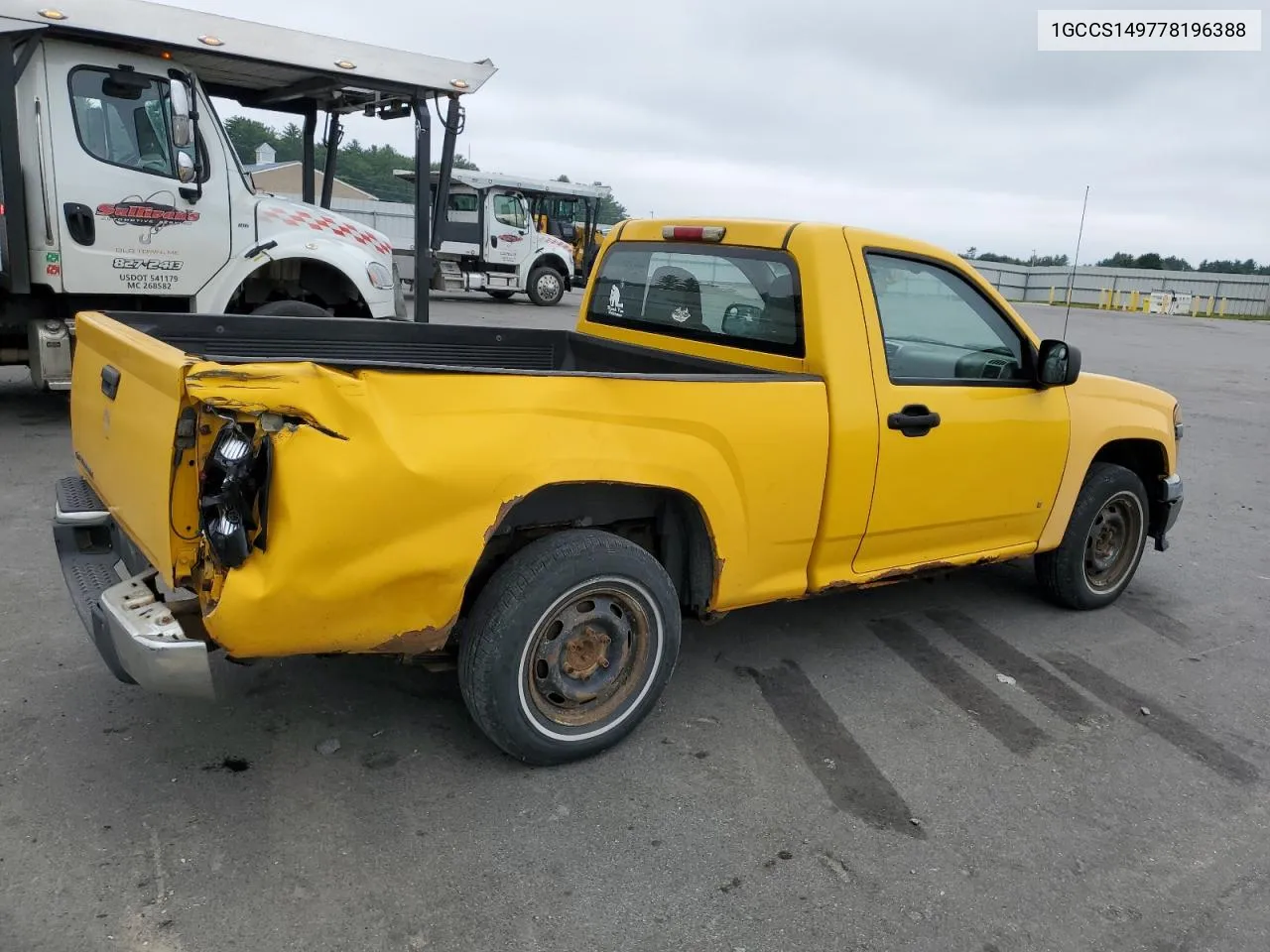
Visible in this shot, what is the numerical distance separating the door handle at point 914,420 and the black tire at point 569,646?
44.8 inches

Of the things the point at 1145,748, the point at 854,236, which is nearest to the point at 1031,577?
the point at 1145,748

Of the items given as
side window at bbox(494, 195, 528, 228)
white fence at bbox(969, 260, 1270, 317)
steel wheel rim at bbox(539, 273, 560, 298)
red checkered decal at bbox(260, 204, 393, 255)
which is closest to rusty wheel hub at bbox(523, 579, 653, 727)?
red checkered decal at bbox(260, 204, 393, 255)

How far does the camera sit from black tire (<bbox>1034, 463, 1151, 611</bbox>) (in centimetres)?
473

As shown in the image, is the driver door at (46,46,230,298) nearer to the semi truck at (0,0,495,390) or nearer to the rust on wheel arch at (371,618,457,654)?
the semi truck at (0,0,495,390)

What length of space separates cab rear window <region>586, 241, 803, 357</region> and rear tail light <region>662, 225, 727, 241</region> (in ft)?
0.12

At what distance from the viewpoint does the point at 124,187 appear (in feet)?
23.4

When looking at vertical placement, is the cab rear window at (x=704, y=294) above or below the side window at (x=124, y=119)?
below

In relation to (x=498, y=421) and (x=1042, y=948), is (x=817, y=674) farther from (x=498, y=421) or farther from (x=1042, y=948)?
(x=498, y=421)

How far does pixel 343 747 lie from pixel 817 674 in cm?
196

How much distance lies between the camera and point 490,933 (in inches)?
95.7

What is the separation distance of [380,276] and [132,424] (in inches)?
236

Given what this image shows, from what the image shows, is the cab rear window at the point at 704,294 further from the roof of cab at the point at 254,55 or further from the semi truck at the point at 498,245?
the semi truck at the point at 498,245

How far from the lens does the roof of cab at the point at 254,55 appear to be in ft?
21.6

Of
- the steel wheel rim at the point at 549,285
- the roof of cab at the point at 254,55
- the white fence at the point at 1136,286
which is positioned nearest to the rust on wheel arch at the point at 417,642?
the roof of cab at the point at 254,55
